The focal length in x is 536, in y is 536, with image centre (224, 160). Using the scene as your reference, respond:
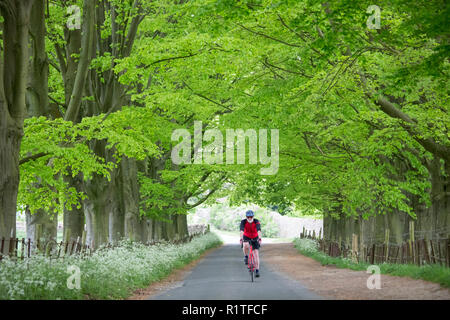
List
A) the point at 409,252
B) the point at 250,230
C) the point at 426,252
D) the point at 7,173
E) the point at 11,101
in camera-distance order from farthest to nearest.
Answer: the point at 409,252 < the point at 250,230 < the point at 426,252 < the point at 11,101 < the point at 7,173

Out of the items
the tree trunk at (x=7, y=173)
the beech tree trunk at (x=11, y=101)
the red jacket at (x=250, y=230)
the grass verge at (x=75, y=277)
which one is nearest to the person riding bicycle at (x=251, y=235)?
the red jacket at (x=250, y=230)

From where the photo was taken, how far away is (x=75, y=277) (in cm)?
A: 1162

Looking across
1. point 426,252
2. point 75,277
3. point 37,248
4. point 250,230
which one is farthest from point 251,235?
point 75,277

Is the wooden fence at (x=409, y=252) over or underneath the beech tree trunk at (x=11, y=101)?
underneath

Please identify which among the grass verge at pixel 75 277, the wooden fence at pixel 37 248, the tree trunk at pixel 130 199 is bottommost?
the grass verge at pixel 75 277

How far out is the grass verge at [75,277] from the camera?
9820 millimetres

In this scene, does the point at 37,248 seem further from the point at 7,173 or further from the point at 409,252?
the point at 409,252

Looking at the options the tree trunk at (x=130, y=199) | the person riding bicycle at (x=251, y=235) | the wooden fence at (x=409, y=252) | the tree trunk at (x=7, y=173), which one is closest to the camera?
the tree trunk at (x=7, y=173)

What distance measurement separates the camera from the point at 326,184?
29.8 meters

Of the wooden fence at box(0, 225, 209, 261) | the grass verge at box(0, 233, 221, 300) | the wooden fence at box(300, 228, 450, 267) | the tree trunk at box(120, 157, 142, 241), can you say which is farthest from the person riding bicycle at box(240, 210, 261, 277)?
the tree trunk at box(120, 157, 142, 241)

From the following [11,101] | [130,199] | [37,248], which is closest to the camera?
[11,101]

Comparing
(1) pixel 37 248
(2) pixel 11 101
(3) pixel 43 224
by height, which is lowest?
(1) pixel 37 248

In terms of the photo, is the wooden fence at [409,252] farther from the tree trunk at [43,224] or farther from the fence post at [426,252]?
the tree trunk at [43,224]
